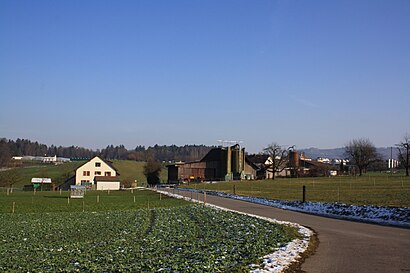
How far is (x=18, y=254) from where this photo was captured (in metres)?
15.7

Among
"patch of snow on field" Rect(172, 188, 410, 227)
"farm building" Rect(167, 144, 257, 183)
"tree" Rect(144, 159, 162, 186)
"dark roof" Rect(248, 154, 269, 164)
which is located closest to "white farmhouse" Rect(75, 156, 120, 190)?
"tree" Rect(144, 159, 162, 186)

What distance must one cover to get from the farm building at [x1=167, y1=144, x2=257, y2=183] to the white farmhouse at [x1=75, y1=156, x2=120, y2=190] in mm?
15989

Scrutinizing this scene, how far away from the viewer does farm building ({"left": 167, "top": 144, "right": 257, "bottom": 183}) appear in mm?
117188

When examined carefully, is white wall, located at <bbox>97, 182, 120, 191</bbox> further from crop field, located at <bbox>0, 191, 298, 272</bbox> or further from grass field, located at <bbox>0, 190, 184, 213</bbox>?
crop field, located at <bbox>0, 191, 298, 272</bbox>

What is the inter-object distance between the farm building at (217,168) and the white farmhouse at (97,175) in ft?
52.5

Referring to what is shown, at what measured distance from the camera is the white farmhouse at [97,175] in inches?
4104

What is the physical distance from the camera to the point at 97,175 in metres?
110

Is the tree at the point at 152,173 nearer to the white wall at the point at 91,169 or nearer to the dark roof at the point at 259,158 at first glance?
the white wall at the point at 91,169

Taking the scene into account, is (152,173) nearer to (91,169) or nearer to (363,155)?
(91,169)

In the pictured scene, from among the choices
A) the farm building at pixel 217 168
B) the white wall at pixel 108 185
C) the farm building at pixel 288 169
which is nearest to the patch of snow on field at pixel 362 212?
the white wall at pixel 108 185

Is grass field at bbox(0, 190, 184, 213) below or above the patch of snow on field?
below

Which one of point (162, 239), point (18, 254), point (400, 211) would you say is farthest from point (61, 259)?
point (400, 211)

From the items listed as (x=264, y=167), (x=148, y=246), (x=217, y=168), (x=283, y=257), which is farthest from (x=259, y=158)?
(x=283, y=257)

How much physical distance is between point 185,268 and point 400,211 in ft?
59.0
